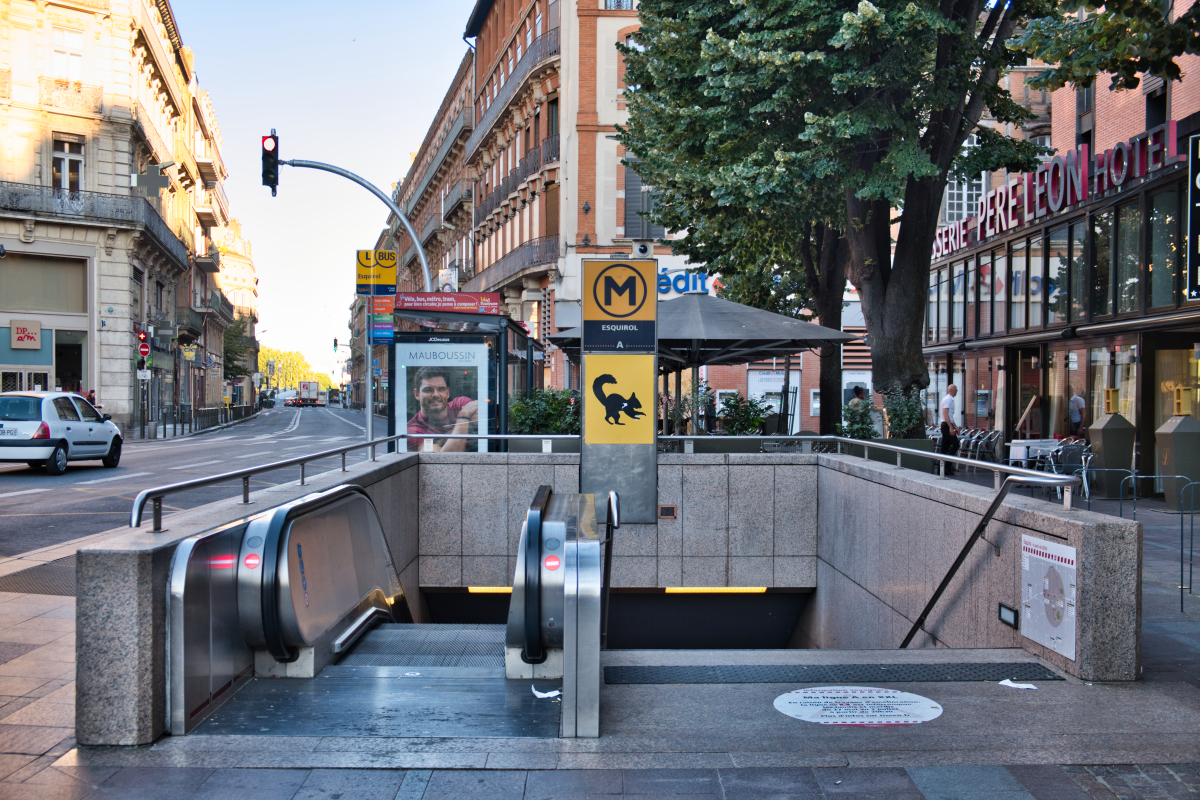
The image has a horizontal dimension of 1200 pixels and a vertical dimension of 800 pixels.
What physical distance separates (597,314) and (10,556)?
252 inches

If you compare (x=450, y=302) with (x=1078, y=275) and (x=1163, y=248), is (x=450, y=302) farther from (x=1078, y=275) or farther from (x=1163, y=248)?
(x=1078, y=275)

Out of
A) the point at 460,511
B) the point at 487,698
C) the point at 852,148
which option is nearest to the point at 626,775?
the point at 487,698

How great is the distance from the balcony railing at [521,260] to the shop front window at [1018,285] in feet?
50.1

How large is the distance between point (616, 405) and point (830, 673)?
5.19 metres

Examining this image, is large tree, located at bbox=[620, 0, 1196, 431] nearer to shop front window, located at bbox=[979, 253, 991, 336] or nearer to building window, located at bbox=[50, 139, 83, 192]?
shop front window, located at bbox=[979, 253, 991, 336]

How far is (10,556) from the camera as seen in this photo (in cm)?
927

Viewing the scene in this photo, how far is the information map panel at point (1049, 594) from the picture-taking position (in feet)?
16.8

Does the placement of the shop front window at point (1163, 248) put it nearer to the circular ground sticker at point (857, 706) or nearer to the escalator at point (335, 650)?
the circular ground sticker at point (857, 706)

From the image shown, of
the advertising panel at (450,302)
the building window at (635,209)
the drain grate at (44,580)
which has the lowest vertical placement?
the drain grate at (44,580)

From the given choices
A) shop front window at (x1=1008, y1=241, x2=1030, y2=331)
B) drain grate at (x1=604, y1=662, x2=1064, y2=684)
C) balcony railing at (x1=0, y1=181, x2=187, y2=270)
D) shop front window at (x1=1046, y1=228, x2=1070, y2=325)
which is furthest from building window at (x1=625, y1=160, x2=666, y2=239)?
drain grate at (x1=604, y1=662, x2=1064, y2=684)

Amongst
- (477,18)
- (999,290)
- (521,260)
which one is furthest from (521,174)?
(999,290)

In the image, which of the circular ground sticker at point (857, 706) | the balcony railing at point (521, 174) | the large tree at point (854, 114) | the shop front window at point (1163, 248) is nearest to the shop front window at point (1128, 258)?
the shop front window at point (1163, 248)

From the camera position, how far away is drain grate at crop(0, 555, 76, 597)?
Answer: 7.63 m

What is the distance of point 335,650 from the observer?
5.73 m
